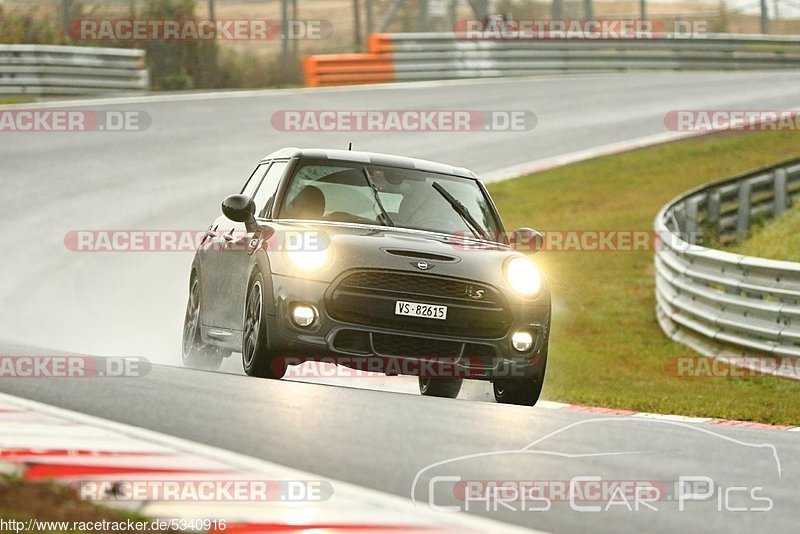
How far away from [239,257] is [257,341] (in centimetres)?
91

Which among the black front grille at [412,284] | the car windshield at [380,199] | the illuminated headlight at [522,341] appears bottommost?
the illuminated headlight at [522,341]

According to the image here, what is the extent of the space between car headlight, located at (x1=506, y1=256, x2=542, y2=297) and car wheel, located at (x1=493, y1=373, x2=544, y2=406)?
22.2 inches

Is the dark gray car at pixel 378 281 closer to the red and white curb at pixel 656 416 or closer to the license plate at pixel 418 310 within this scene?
the license plate at pixel 418 310

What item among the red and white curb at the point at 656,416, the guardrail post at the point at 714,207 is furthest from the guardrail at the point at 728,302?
the red and white curb at the point at 656,416

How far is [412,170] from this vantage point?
9328mm

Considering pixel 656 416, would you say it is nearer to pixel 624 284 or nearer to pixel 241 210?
pixel 241 210

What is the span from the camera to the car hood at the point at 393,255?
805 centimetres

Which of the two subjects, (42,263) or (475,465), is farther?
(42,263)

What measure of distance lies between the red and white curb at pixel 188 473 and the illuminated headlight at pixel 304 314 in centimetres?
190

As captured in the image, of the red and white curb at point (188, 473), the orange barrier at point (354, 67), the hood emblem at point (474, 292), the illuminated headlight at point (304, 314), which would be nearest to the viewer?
the red and white curb at point (188, 473)

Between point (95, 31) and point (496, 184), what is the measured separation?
11432 millimetres

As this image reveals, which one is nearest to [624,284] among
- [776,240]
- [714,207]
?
[776,240]

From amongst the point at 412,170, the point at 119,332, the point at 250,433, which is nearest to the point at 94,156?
the point at 119,332

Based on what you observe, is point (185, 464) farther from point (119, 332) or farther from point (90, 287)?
point (90, 287)
